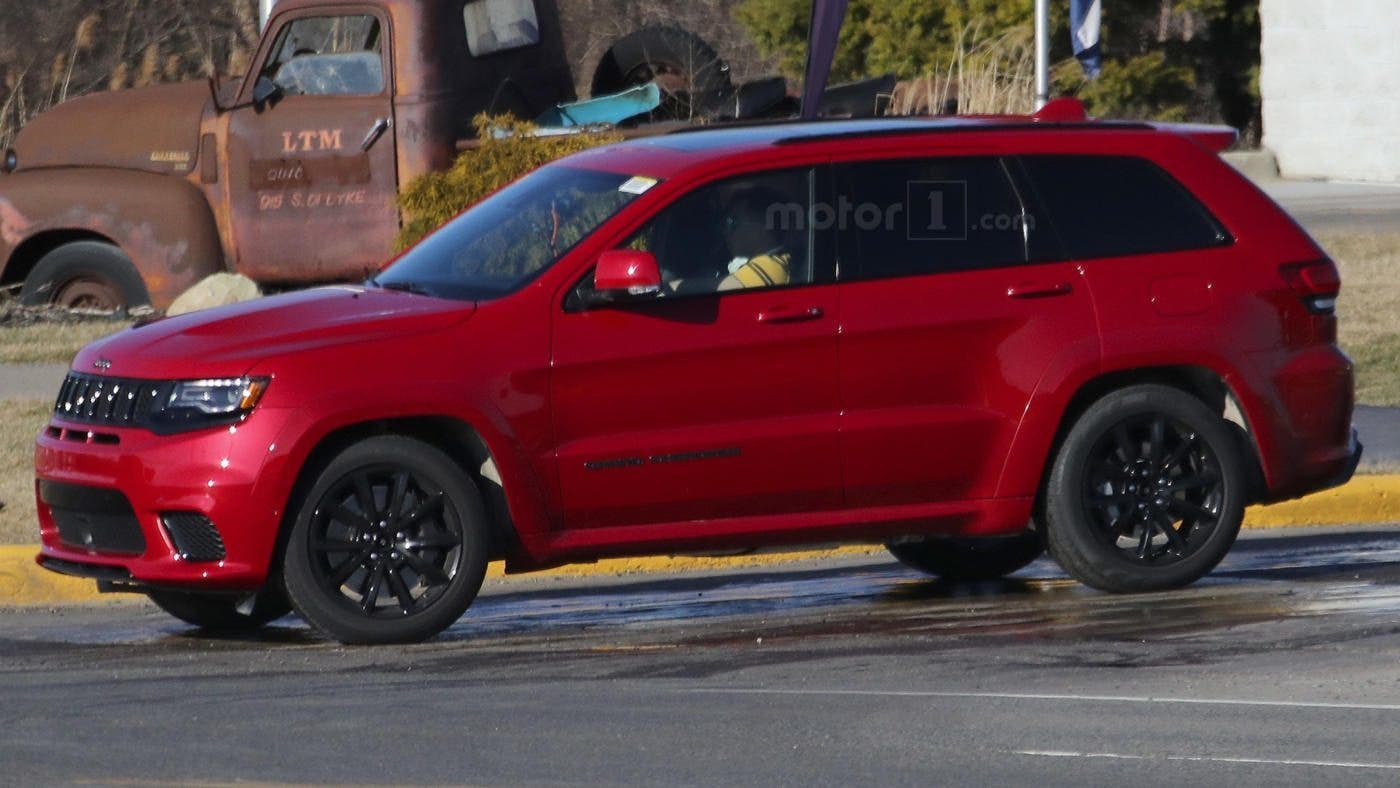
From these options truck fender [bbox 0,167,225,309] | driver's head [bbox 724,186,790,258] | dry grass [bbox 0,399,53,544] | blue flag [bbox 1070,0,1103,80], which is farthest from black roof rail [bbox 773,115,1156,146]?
blue flag [bbox 1070,0,1103,80]

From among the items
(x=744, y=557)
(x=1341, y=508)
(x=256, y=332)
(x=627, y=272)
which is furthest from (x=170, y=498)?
(x=1341, y=508)

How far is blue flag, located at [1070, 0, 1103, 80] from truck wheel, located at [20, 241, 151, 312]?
29.9 feet

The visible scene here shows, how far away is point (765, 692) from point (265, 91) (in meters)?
8.51

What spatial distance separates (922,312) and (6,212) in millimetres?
→ 8711

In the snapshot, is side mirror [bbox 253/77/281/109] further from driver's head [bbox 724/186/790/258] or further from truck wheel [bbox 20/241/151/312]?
driver's head [bbox 724/186/790/258]

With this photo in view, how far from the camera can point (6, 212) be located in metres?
15.0

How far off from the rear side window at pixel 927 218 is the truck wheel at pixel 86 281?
7.90 meters

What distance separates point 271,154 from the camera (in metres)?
14.6

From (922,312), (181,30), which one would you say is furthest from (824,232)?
(181,30)

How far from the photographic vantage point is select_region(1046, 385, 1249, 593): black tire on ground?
8.20 m

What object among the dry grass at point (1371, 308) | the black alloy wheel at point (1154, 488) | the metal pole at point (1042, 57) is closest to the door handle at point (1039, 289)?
the black alloy wheel at point (1154, 488)

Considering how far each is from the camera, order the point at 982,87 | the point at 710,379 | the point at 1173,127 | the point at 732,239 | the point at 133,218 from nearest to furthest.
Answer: the point at 710,379
the point at 732,239
the point at 1173,127
the point at 133,218
the point at 982,87

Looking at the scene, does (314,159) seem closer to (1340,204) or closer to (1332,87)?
(1340,204)

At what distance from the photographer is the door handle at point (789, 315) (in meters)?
7.79
